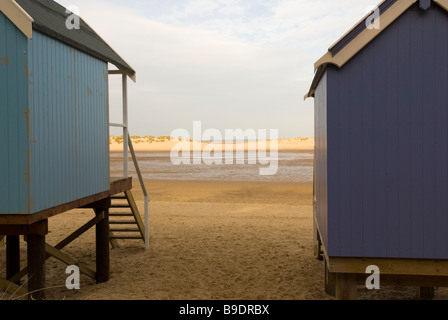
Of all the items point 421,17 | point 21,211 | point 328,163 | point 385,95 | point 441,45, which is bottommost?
point 21,211

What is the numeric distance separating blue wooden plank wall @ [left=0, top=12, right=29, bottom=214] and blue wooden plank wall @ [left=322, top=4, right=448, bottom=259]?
172 inches

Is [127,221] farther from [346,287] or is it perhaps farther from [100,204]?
[346,287]

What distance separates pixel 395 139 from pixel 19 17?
559 cm

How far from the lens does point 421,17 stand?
235 inches

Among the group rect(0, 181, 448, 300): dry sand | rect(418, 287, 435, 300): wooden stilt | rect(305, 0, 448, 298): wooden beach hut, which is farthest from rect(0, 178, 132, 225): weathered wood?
rect(418, 287, 435, 300): wooden stilt

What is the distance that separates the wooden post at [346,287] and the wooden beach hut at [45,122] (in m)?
4.62

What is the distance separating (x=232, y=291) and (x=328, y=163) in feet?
13.3

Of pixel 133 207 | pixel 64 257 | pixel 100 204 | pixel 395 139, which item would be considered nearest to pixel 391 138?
pixel 395 139

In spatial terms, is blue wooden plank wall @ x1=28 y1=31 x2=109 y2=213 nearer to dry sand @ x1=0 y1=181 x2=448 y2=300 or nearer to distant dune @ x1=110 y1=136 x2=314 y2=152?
dry sand @ x1=0 y1=181 x2=448 y2=300

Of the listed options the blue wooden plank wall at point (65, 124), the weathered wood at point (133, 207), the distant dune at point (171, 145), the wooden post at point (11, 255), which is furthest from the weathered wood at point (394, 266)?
the distant dune at point (171, 145)

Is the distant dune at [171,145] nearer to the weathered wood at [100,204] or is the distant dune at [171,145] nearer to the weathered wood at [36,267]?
the weathered wood at [100,204]

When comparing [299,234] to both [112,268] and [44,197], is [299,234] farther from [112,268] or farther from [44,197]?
[44,197]

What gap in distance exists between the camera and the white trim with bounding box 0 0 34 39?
5953 mm
